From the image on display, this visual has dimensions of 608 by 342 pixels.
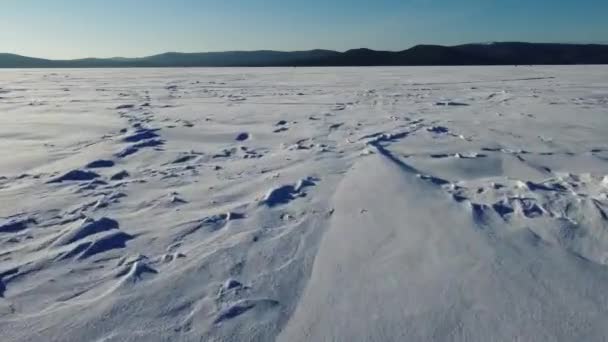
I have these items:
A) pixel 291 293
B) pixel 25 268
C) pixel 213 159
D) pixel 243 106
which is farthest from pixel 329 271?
pixel 243 106

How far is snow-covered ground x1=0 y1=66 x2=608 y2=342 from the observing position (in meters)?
1.67

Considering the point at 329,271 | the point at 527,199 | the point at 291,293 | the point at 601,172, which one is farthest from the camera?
the point at 601,172

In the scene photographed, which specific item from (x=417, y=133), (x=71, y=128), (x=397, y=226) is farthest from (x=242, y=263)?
(x=71, y=128)

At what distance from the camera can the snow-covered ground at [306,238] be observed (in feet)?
5.49

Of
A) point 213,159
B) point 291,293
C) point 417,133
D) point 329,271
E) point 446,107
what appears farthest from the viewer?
point 446,107

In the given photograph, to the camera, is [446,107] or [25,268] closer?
[25,268]

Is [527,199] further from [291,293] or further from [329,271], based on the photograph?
[291,293]

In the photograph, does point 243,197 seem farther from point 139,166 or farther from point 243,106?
point 243,106

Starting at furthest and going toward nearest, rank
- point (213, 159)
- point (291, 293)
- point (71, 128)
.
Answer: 1. point (71, 128)
2. point (213, 159)
3. point (291, 293)

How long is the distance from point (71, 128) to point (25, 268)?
435cm

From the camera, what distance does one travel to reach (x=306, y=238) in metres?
2.40

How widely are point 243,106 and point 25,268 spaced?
21.2ft

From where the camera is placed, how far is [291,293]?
1.86 m

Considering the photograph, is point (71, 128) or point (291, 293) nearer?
point (291, 293)
